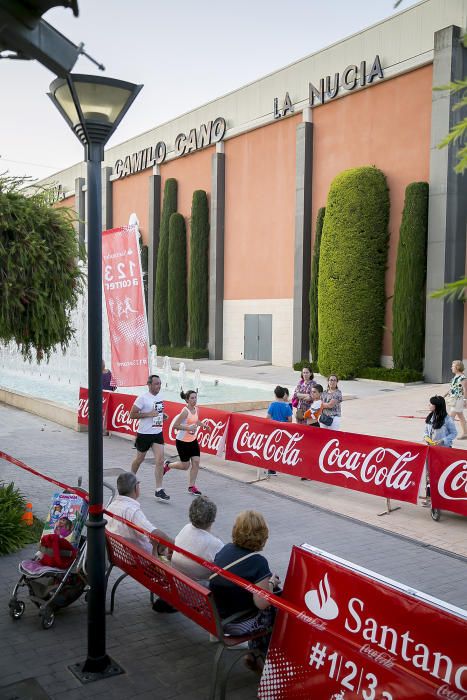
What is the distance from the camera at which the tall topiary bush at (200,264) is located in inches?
1479

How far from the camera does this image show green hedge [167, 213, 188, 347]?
3919 centimetres

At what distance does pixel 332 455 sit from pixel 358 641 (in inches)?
242

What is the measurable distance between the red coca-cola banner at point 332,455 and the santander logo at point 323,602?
4.89 m

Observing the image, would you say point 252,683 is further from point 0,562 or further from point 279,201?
point 279,201

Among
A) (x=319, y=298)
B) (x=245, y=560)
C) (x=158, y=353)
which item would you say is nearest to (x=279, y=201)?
(x=319, y=298)

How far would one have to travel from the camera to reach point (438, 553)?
8180mm

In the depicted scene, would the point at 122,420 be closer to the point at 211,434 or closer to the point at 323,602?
the point at 211,434

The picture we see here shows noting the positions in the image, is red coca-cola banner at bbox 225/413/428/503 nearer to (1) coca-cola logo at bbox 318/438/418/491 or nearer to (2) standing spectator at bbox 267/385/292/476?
(1) coca-cola logo at bbox 318/438/418/491

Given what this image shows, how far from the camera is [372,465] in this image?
9961mm

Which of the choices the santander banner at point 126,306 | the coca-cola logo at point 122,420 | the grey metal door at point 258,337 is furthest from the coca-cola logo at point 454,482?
the grey metal door at point 258,337

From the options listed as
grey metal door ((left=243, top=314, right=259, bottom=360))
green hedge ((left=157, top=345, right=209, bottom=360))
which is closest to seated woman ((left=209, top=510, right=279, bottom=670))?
grey metal door ((left=243, top=314, right=259, bottom=360))

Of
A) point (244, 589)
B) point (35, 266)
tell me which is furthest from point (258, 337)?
point (244, 589)

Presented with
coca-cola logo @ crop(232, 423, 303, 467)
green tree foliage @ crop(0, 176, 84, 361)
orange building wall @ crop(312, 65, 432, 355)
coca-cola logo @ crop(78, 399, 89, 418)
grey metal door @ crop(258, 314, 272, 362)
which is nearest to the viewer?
green tree foliage @ crop(0, 176, 84, 361)

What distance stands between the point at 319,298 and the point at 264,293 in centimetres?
592
